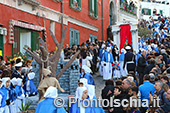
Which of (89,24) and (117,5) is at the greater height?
(117,5)

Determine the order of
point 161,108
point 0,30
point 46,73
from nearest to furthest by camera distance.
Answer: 1. point 161,108
2. point 46,73
3. point 0,30

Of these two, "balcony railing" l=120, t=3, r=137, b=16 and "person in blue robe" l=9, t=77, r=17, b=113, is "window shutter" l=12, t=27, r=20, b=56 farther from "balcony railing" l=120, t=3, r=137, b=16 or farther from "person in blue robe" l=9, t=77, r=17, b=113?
"balcony railing" l=120, t=3, r=137, b=16

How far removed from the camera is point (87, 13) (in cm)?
2545

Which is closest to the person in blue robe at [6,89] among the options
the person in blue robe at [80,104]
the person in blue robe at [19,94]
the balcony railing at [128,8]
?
the person in blue robe at [19,94]

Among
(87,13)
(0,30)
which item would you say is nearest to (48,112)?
(0,30)

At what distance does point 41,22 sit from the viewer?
18.1 m

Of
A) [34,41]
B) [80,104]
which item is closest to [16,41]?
[34,41]

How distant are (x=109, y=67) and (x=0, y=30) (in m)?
5.96

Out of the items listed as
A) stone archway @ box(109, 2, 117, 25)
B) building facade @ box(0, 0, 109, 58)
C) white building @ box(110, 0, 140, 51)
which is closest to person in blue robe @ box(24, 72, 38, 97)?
building facade @ box(0, 0, 109, 58)

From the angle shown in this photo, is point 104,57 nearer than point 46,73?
No

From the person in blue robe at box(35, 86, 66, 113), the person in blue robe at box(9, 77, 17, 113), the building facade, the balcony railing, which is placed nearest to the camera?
the person in blue robe at box(35, 86, 66, 113)

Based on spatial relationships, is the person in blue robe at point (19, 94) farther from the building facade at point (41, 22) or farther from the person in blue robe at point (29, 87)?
the building facade at point (41, 22)

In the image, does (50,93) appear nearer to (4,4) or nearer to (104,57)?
(4,4)

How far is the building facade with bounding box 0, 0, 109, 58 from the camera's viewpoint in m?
14.9
